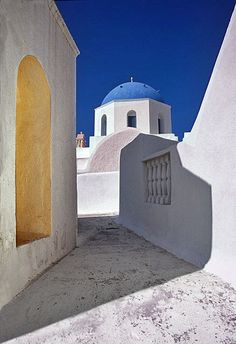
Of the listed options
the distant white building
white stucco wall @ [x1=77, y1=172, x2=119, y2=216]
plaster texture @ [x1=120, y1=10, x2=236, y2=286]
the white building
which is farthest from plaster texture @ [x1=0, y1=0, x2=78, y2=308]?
the distant white building

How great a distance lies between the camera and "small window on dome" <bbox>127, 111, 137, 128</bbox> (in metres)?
20.5

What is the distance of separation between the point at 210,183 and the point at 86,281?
6.04ft

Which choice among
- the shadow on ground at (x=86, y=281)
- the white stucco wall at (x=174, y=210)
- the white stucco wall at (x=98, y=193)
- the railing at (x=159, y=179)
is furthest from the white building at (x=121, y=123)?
the shadow on ground at (x=86, y=281)

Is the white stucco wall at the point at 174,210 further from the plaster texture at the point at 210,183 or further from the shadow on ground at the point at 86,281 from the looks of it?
the shadow on ground at the point at 86,281

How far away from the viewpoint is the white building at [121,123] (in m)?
17.5

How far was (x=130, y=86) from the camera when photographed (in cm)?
2206

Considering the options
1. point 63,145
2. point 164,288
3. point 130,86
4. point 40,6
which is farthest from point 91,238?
point 130,86

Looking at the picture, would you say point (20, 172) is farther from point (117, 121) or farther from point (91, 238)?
point (117, 121)

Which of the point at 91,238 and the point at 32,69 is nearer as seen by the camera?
the point at 32,69

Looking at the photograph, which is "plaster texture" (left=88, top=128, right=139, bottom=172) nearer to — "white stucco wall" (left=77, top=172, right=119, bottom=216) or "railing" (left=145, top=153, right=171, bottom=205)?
"white stucco wall" (left=77, top=172, right=119, bottom=216)

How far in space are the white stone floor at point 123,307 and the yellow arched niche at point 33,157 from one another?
725 mm

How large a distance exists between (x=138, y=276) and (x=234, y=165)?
164cm

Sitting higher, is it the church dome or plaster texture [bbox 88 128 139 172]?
the church dome

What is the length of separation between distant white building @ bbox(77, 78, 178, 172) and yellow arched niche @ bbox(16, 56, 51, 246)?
14958mm
